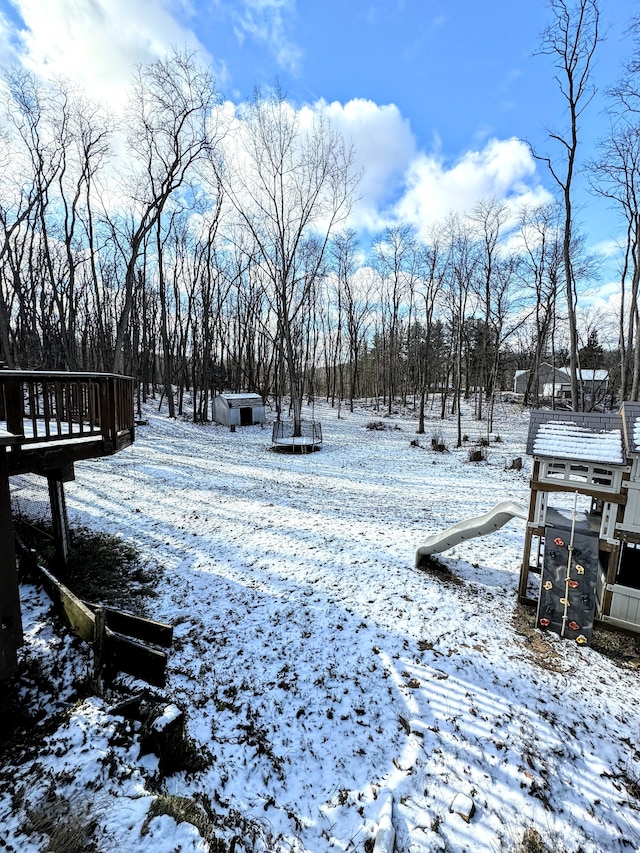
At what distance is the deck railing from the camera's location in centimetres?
418

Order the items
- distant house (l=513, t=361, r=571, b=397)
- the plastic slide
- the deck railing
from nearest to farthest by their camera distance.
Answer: the deck railing
the plastic slide
distant house (l=513, t=361, r=571, b=397)

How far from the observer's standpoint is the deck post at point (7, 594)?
370 cm

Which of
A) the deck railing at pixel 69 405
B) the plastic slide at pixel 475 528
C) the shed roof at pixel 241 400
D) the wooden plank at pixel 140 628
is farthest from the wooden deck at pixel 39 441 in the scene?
the shed roof at pixel 241 400

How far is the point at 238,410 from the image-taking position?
21.5 metres

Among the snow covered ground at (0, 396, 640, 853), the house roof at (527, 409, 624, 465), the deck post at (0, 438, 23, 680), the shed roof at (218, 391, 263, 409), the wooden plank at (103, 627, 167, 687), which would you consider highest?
the house roof at (527, 409, 624, 465)

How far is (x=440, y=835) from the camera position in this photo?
2973mm

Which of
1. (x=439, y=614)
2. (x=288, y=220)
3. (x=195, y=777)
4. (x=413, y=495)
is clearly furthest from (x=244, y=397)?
(x=195, y=777)

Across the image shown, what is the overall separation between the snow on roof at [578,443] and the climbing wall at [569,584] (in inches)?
43.8

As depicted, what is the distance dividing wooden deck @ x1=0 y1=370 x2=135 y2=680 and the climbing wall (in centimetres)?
670

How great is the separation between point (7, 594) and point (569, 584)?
703cm

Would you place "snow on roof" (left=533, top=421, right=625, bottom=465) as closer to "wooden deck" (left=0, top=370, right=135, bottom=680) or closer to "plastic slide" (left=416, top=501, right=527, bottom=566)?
"plastic slide" (left=416, top=501, right=527, bottom=566)

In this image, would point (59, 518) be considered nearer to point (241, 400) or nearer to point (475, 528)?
point (475, 528)

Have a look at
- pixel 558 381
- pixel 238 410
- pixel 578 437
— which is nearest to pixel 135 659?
pixel 578 437

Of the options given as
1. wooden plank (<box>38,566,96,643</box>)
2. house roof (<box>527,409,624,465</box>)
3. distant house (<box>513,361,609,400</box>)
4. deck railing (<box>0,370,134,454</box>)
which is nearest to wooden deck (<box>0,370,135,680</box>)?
deck railing (<box>0,370,134,454</box>)
